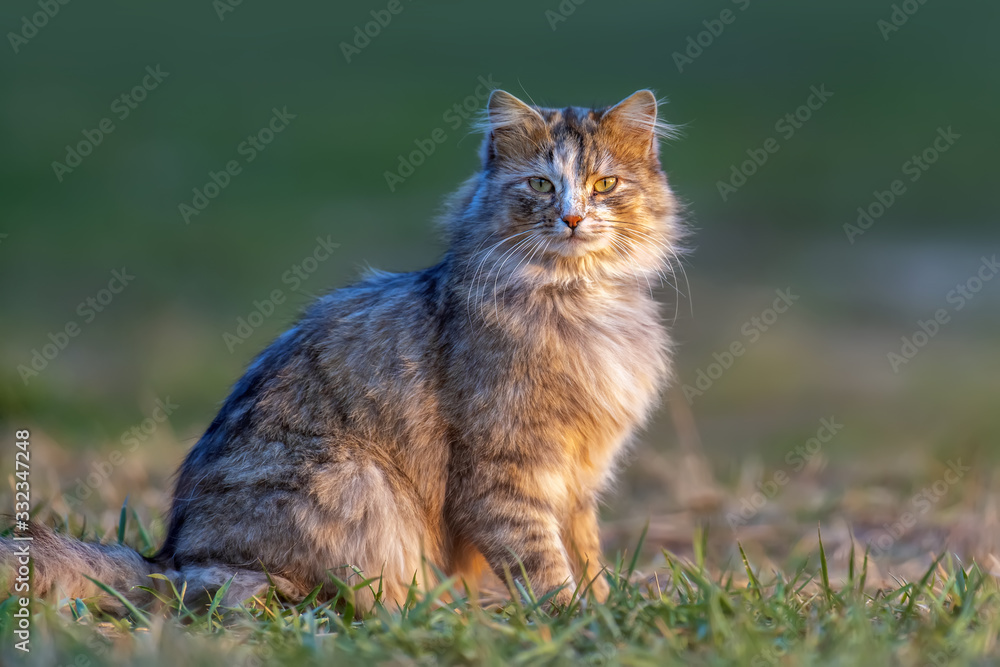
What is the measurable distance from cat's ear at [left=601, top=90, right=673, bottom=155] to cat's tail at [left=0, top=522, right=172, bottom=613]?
8.28ft

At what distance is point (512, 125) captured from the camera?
4273 mm

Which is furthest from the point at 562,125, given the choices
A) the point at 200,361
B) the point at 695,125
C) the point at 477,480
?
the point at 695,125

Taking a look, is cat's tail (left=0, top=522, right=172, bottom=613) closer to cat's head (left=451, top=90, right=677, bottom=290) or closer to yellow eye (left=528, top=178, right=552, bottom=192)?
cat's head (left=451, top=90, right=677, bottom=290)

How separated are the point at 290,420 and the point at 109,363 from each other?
21.8ft

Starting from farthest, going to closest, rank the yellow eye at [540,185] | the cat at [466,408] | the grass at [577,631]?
1. the yellow eye at [540,185]
2. the cat at [466,408]
3. the grass at [577,631]

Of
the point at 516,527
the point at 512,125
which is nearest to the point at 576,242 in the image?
the point at 512,125

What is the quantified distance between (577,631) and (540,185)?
1.88 m

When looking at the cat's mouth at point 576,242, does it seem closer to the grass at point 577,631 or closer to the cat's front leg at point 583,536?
the cat's front leg at point 583,536

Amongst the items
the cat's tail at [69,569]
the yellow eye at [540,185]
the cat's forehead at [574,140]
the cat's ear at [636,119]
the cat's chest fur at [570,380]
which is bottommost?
the cat's tail at [69,569]

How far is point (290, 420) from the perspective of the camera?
Result: 3.84m

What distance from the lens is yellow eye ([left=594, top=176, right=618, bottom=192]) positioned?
408cm

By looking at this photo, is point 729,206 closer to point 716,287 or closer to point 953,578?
point 716,287

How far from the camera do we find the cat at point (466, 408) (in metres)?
3.65

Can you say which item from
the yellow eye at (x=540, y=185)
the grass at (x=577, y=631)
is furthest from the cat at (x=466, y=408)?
the grass at (x=577, y=631)
